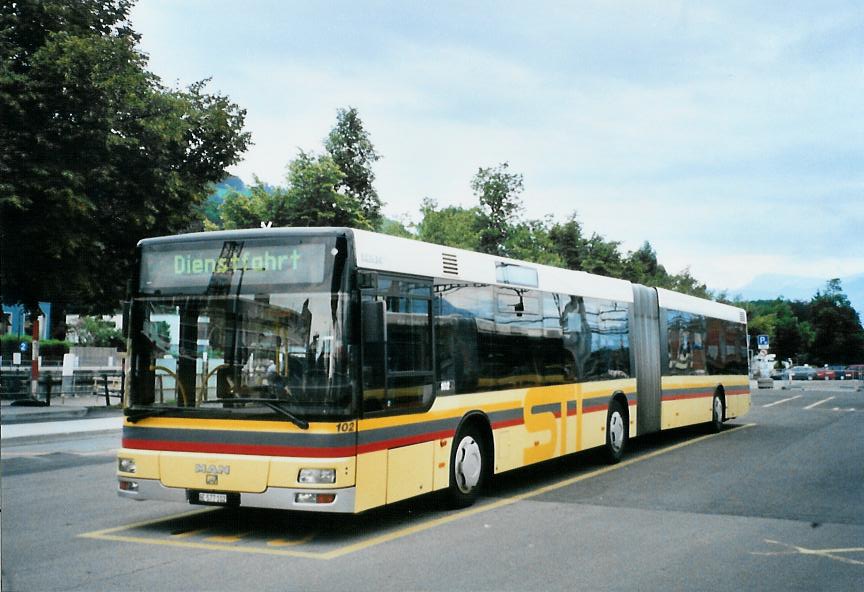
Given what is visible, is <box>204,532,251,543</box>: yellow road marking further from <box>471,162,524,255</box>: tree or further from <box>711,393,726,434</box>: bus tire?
<box>471,162,524,255</box>: tree

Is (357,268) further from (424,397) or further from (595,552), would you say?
(595,552)

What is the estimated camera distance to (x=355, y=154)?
63.8 meters

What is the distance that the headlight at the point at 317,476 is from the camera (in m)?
7.57

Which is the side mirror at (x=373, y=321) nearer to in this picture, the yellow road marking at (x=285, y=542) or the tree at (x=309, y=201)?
the yellow road marking at (x=285, y=542)

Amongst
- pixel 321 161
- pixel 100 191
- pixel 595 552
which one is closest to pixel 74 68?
pixel 100 191

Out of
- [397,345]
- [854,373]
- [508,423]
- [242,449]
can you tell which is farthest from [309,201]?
[854,373]

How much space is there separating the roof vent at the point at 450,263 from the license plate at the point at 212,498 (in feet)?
11.1

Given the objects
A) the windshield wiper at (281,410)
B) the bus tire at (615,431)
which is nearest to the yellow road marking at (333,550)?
the windshield wiper at (281,410)

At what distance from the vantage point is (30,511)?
9617 mm

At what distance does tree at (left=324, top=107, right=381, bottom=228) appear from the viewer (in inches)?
2469

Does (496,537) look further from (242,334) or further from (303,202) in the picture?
(303,202)

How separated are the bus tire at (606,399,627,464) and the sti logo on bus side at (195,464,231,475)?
7604mm

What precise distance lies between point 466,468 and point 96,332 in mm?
76543

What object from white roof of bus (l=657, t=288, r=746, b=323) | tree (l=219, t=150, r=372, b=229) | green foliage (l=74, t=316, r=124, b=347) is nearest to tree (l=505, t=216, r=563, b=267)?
tree (l=219, t=150, r=372, b=229)
